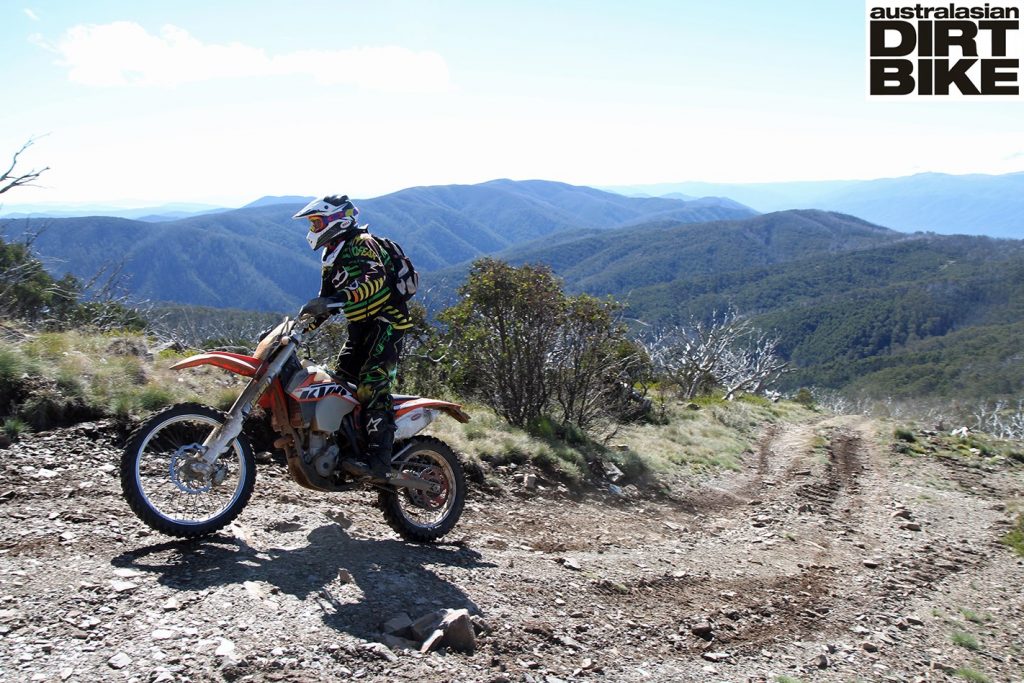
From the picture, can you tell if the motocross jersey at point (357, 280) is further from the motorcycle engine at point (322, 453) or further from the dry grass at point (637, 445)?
the dry grass at point (637, 445)

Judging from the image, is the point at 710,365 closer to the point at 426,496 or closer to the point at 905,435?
the point at 905,435

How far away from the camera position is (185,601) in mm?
3975

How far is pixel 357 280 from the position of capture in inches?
207

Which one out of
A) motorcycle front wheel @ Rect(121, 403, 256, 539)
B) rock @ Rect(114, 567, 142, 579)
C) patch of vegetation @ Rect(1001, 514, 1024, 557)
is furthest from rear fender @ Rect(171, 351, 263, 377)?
patch of vegetation @ Rect(1001, 514, 1024, 557)

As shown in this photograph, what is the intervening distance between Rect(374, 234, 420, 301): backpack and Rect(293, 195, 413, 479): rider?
33mm

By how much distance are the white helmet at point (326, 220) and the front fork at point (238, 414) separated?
0.82m

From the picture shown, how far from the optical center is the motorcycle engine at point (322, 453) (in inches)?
200

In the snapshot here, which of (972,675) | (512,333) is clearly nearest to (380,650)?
(972,675)

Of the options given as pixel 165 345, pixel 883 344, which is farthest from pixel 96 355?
pixel 883 344

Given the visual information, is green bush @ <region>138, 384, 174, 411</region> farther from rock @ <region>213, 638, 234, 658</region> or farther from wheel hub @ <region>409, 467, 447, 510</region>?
rock @ <region>213, 638, 234, 658</region>

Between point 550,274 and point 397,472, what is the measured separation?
6815 millimetres

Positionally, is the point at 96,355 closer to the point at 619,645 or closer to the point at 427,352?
the point at 619,645

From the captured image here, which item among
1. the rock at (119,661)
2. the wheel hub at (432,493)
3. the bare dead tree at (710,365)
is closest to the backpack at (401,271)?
the wheel hub at (432,493)

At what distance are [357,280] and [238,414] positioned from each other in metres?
1.26
